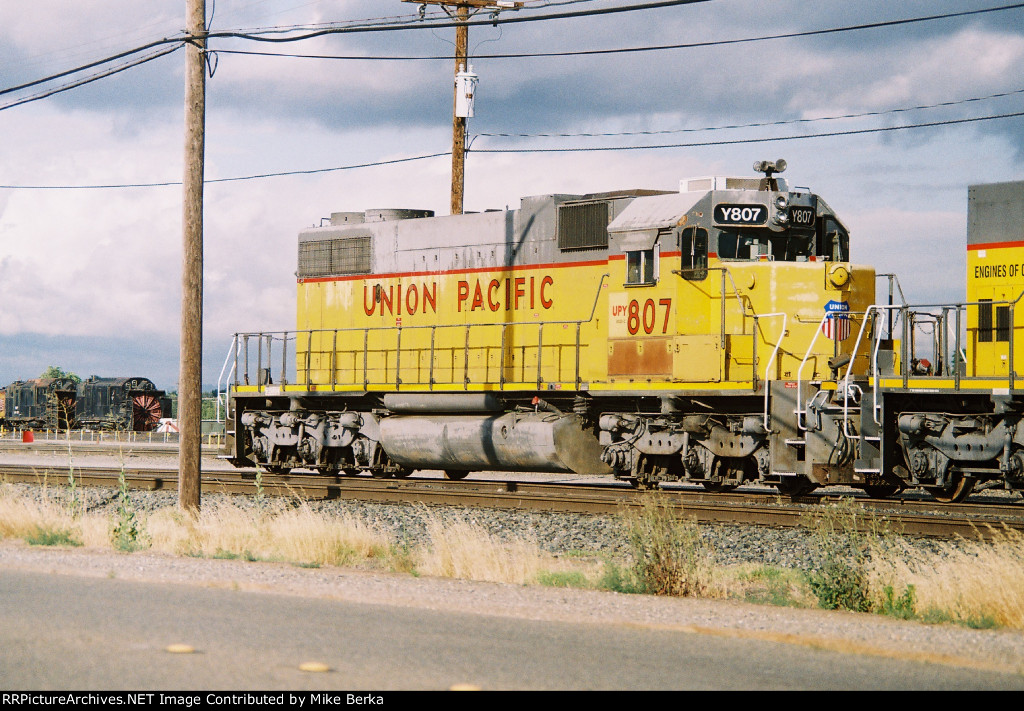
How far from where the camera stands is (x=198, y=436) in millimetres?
15250

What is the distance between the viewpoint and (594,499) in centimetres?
1554

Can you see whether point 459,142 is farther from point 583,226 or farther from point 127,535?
point 127,535

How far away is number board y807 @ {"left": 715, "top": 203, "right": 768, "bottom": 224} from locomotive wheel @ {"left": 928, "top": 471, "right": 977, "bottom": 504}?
13.9ft

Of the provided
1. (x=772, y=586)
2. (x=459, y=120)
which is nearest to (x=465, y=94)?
(x=459, y=120)

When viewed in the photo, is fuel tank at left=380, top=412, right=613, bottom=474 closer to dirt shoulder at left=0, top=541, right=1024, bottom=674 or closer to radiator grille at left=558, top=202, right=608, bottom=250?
radiator grille at left=558, top=202, right=608, bottom=250

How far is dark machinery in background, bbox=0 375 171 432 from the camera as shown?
178ft

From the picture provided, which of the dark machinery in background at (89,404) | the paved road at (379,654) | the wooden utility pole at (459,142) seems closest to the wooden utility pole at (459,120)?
the wooden utility pole at (459,142)

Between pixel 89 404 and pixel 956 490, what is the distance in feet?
159

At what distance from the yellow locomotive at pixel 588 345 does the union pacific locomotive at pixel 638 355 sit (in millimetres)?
33

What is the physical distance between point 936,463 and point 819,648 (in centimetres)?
781

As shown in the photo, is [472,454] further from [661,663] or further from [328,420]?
[661,663]

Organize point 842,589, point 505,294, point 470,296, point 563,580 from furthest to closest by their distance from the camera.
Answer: point 470,296 < point 505,294 < point 563,580 < point 842,589

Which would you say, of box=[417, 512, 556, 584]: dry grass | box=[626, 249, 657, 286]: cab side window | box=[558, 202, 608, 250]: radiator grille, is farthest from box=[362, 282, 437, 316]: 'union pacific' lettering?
box=[417, 512, 556, 584]: dry grass

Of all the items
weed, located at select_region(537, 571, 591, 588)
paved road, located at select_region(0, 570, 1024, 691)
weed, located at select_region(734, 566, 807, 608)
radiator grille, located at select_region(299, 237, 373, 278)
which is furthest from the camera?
radiator grille, located at select_region(299, 237, 373, 278)
